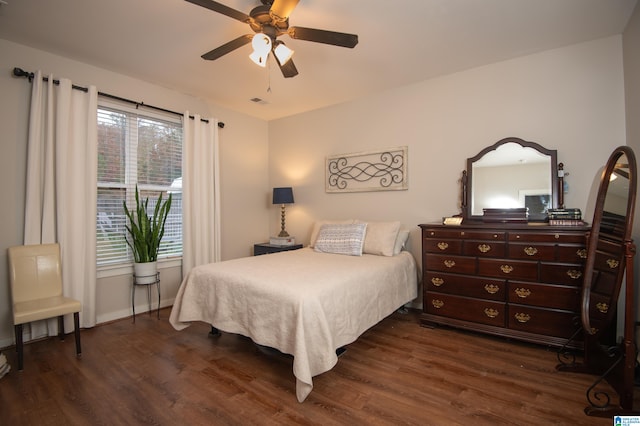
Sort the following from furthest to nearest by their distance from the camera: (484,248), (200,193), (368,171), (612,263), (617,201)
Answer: (368,171)
(200,193)
(484,248)
(617,201)
(612,263)

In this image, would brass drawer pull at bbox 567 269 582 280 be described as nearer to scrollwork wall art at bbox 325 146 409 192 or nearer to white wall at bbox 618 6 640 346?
white wall at bbox 618 6 640 346

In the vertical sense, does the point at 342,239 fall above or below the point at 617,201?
below

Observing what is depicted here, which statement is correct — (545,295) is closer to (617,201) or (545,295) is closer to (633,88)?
(617,201)

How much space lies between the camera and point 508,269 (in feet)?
8.39

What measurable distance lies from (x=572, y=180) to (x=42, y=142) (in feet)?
15.4

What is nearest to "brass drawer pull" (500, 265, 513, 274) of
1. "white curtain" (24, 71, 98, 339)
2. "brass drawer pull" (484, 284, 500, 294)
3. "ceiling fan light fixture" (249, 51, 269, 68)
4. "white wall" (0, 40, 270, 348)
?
"brass drawer pull" (484, 284, 500, 294)

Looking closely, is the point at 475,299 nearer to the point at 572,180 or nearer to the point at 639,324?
the point at 639,324

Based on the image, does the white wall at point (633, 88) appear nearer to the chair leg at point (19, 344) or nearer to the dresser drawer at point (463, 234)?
the dresser drawer at point (463, 234)

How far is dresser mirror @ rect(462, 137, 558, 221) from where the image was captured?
9.03ft

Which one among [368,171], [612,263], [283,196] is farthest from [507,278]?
[283,196]

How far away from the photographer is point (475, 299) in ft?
8.85

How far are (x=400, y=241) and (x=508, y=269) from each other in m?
1.04

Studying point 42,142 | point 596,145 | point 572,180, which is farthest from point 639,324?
point 42,142

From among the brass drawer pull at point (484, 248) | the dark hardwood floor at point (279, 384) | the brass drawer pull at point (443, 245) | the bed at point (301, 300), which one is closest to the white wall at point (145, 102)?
the dark hardwood floor at point (279, 384)
